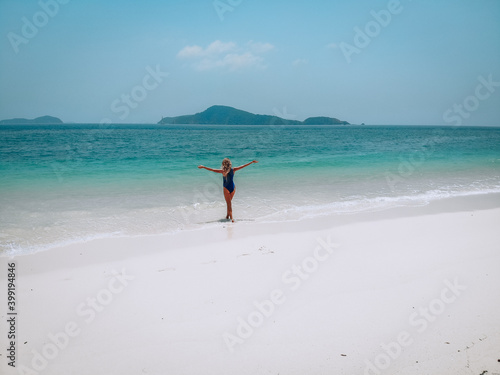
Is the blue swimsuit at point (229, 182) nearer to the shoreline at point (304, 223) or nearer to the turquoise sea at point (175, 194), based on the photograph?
the turquoise sea at point (175, 194)

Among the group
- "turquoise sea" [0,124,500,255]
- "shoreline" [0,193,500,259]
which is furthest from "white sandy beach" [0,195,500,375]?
"turquoise sea" [0,124,500,255]

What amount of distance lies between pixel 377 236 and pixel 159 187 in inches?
389

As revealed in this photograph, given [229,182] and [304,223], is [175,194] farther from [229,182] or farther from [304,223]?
[304,223]

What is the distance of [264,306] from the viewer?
4.30 m

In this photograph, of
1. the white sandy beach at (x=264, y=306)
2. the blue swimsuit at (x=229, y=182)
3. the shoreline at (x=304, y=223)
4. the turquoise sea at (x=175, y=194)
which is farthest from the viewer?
the blue swimsuit at (x=229, y=182)

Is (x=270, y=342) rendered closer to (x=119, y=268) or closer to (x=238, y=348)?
(x=238, y=348)

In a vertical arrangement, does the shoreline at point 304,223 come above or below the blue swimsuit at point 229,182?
below

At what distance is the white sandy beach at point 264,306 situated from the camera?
337cm

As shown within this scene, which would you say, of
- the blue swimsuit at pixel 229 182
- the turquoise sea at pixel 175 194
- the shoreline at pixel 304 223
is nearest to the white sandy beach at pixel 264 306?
the shoreline at pixel 304 223

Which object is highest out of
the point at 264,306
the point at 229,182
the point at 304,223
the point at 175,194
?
the point at 229,182

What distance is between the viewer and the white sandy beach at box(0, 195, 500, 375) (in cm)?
337

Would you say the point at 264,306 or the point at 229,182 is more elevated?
the point at 229,182

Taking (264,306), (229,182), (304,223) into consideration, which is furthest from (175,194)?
(264,306)

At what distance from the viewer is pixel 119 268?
18.4 feet
